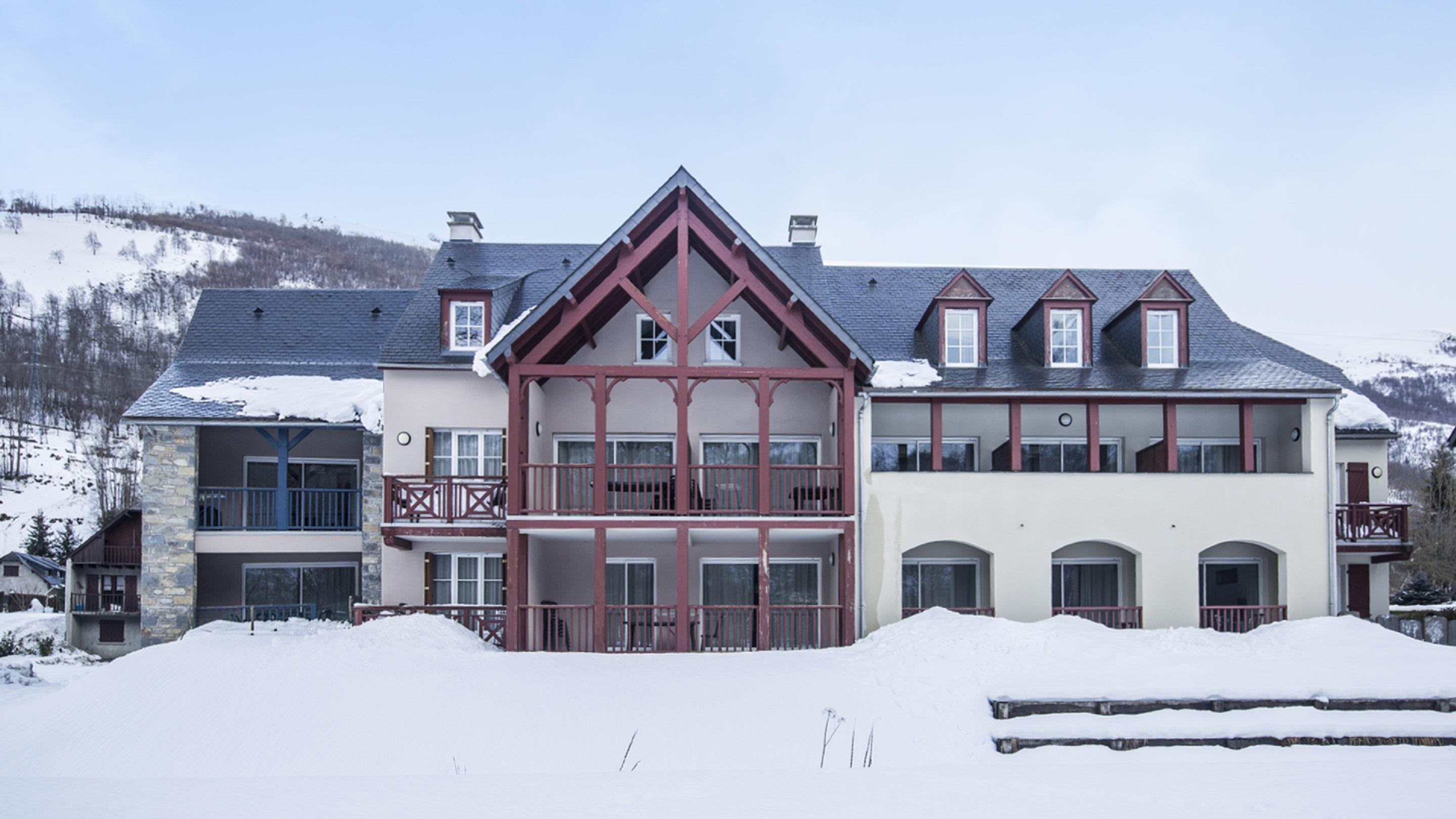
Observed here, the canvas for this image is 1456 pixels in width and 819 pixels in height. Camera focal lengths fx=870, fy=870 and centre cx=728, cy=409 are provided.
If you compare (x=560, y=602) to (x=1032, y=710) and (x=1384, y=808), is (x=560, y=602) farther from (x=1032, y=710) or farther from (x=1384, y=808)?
(x=1384, y=808)

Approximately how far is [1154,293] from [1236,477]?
419 cm

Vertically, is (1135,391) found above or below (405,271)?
below

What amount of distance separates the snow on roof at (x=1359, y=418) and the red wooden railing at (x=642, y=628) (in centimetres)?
1556

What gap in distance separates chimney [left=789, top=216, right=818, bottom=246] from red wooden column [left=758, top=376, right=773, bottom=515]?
8.46m

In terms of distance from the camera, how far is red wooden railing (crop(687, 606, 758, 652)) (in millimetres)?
15773

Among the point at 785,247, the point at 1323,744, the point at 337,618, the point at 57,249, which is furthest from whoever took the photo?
the point at 57,249

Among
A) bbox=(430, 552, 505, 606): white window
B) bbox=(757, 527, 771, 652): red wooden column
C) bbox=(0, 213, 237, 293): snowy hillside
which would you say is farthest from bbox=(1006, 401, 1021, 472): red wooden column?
bbox=(0, 213, 237, 293): snowy hillside

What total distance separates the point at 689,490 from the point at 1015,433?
6.73 metres

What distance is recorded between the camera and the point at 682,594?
15703mm

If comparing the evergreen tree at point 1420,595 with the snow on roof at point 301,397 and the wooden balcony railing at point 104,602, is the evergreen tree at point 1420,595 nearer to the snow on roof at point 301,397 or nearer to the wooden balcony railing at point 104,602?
the snow on roof at point 301,397

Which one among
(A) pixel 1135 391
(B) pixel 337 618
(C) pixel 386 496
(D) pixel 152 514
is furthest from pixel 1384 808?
(D) pixel 152 514

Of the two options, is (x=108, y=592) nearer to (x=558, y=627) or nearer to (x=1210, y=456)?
(x=558, y=627)

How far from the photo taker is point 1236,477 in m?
17.4

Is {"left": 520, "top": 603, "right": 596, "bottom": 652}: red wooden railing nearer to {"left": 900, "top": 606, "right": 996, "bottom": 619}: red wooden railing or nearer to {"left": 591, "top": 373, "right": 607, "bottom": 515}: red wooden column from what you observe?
{"left": 591, "top": 373, "right": 607, "bottom": 515}: red wooden column
